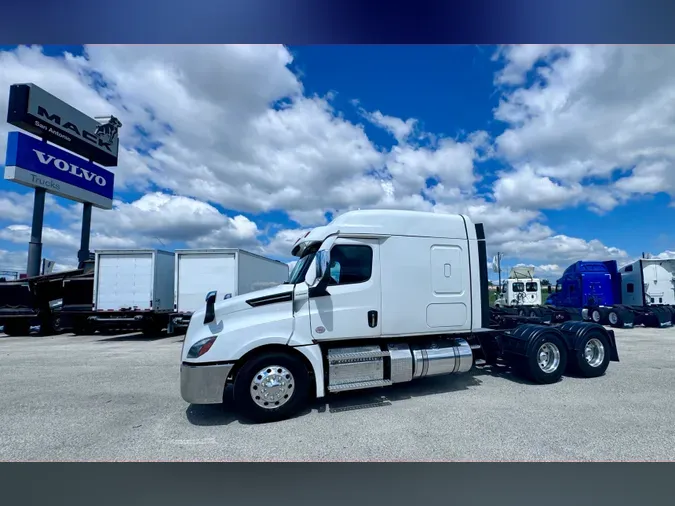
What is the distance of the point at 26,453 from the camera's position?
396 cm

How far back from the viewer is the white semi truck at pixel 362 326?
4770mm

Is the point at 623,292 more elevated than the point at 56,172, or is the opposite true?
the point at 56,172

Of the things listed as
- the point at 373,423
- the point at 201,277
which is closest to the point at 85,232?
the point at 201,277

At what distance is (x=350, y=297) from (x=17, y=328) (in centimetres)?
1865

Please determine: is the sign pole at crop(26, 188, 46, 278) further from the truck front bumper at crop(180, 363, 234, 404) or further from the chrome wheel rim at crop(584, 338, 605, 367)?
the chrome wheel rim at crop(584, 338, 605, 367)

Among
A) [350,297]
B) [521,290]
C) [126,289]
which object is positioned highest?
[521,290]

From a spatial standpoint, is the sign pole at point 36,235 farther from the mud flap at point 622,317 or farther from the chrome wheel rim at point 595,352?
the mud flap at point 622,317

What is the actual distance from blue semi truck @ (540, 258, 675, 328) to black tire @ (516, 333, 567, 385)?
33.1ft

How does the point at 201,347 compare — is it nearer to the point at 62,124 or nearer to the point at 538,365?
the point at 538,365

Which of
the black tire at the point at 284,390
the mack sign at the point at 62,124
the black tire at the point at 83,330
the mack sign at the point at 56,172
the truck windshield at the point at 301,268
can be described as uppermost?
the mack sign at the point at 62,124

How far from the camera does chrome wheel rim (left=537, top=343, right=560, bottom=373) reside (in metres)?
6.55

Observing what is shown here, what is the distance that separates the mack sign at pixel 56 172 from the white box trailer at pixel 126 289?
41.4 ft

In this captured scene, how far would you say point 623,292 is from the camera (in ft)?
60.6

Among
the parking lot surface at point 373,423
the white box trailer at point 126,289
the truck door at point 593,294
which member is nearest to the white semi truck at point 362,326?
the parking lot surface at point 373,423
